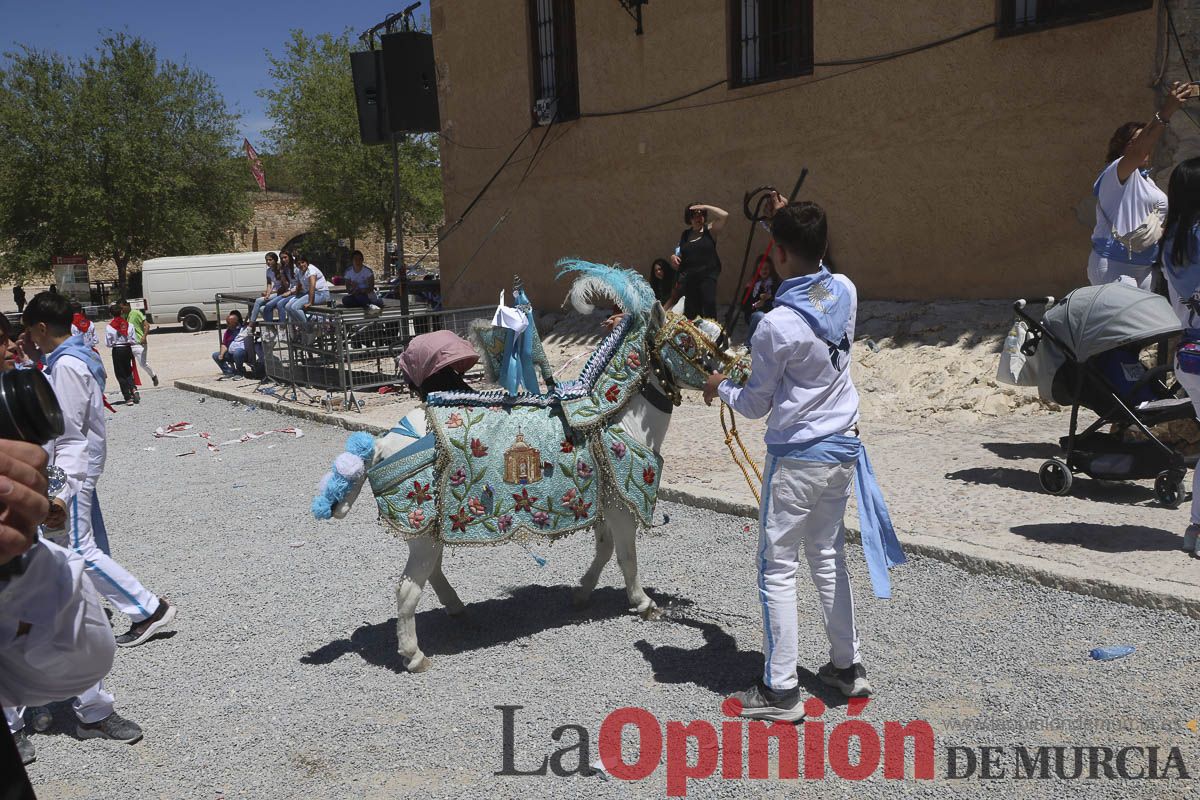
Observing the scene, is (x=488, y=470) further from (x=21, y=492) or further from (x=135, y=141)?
(x=135, y=141)

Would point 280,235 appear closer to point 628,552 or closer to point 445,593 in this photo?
point 445,593

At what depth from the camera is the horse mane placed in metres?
4.39

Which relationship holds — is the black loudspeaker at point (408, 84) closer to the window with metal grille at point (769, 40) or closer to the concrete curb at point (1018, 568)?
the window with metal grille at point (769, 40)

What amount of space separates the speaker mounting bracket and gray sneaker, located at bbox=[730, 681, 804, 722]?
12.3 meters

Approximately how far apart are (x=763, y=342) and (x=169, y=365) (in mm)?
19491

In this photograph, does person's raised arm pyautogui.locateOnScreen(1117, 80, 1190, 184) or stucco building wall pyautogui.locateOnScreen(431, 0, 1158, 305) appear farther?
stucco building wall pyautogui.locateOnScreen(431, 0, 1158, 305)

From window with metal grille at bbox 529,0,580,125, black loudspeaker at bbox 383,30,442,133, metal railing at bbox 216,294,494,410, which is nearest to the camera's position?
metal railing at bbox 216,294,494,410

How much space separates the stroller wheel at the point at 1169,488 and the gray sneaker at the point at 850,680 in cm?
305

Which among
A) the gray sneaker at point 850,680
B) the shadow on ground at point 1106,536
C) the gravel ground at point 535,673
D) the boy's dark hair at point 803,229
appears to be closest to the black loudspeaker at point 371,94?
the gravel ground at point 535,673

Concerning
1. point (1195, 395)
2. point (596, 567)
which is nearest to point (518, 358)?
point (596, 567)

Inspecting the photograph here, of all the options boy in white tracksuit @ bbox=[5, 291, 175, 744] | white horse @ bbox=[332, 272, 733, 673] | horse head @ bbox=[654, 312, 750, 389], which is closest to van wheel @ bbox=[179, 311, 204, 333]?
boy in white tracksuit @ bbox=[5, 291, 175, 744]

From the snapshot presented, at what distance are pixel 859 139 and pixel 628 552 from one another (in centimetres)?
837

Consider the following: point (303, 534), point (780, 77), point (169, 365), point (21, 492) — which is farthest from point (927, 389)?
point (169, 365)

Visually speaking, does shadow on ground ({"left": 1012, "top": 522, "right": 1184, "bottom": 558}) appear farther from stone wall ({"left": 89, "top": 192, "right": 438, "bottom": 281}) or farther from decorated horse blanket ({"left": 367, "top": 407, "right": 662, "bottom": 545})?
stone wall ({"left": 89, "top": 192, "right": 438, "bottom": 281})
